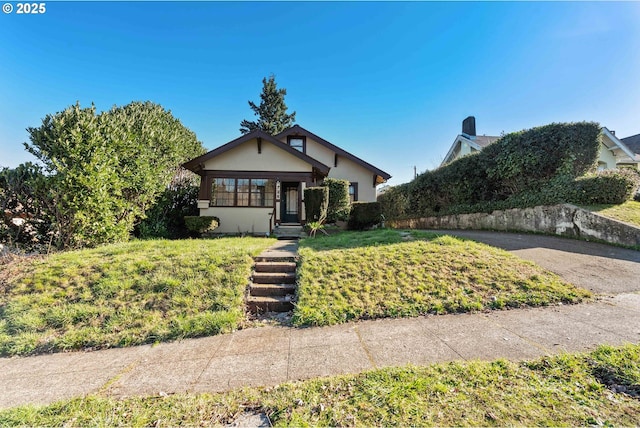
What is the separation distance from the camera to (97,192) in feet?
24.2

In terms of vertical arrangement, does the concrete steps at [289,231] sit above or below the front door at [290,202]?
below

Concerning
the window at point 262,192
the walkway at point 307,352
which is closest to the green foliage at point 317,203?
the window at point 262,192

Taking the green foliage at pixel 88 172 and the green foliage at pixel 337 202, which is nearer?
the green foliage at pixel 88 172

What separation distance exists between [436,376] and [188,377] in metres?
2.67

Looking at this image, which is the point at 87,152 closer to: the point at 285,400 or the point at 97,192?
the point at 97,192

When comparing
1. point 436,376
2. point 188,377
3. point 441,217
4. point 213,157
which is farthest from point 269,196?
point 436,376

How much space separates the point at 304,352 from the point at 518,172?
11.7m

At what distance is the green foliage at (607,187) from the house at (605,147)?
16.8 ft

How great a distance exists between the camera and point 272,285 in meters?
5.39

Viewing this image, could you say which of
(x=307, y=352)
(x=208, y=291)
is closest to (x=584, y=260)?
(x=307, y=352)

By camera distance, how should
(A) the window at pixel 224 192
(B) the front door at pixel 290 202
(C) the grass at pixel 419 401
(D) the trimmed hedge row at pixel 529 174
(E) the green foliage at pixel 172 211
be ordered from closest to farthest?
(C) the grass at pixel 419 401 < (D) the trimmed hedge row at pixel 529 174 < (E) the green foliage at pixel 172 211 < (A) the window at pixel 224 192 < (B) the front door at pixel 290 202

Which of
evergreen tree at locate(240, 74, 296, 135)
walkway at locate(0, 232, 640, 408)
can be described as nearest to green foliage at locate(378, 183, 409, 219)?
walkway at locate(0, 232, 640, 408)

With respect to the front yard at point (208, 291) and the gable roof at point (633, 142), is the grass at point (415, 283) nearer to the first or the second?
the front yard at point (208, 291)

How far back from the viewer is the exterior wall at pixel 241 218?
12.4 meters
